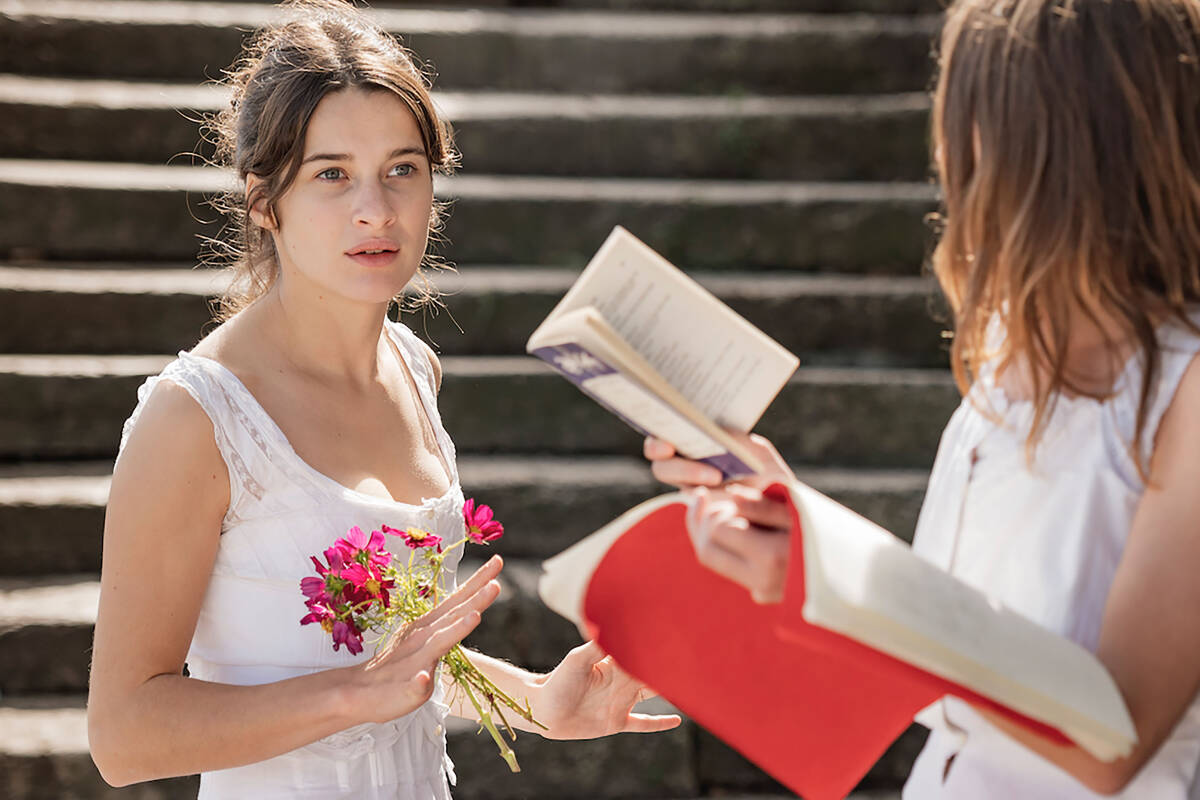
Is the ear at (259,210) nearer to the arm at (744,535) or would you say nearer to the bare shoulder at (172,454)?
the bare shoulder at (172,454)

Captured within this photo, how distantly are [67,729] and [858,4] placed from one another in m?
3.70

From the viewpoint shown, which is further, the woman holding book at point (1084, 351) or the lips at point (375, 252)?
the lips at point (375, 252)

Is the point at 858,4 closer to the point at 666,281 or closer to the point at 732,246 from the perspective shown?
the point at 732,246

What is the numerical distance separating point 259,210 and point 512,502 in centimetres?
166

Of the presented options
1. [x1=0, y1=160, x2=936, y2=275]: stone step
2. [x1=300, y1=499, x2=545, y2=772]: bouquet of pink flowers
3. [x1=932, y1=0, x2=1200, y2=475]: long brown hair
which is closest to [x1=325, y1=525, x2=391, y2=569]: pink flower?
[x1=300, y1=499, x2=545, y2=772]: bouquet of pink flowers

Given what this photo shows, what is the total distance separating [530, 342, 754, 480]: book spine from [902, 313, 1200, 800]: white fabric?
24cm

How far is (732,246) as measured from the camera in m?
3.85

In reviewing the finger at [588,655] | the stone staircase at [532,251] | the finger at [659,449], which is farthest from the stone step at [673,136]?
the finger at [659,449]

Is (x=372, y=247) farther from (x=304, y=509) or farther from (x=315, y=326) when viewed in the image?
(x=304, y=509)

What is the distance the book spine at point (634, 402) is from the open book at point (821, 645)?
6 centimetres

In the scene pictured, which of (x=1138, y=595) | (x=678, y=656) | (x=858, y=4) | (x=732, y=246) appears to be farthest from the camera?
(x=858, y=4)

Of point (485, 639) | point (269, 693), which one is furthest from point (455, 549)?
point (485, 639)

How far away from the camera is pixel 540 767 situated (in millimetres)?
2908

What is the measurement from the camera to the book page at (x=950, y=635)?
3.05 feet
